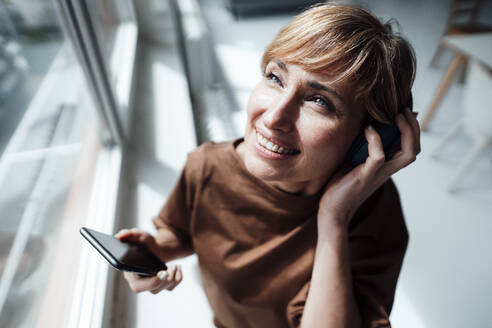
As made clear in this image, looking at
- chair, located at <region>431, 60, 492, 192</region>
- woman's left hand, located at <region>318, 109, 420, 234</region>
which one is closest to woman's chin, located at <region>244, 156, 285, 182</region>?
woman's left hand, located at <region>318, 109, 420, 234</region>

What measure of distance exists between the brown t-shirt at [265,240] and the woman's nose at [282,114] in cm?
20

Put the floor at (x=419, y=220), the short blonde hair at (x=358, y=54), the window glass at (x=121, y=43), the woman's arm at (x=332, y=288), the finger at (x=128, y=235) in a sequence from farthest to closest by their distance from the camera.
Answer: the window glass at (x=121, y=43) → the floor at (x=419, y=220) → the finger at (x=128, y=235) → the woman's arm at (x=332, y=288) → the short blonde hair at (x=358, y=54)

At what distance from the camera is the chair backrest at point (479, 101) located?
1756mm

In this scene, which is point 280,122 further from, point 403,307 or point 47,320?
point 403,307

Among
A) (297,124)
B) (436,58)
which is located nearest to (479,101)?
(297,124)

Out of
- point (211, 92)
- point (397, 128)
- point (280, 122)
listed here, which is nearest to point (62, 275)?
point (280, 122)

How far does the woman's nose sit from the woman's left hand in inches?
6.3

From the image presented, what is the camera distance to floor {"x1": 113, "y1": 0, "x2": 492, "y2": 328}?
3.34 feet

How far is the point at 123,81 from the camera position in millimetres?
1653

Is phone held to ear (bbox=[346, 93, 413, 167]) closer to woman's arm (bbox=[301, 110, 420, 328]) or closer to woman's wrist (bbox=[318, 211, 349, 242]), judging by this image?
woman's arm (bbox=[301, 110, 420, 328])

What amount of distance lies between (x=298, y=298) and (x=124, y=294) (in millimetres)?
550

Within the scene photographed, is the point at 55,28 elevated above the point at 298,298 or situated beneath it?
elevated above

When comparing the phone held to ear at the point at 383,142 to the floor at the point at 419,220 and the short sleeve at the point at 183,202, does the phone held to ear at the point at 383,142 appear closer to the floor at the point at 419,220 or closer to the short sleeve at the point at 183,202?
the floor at the point at 419,220

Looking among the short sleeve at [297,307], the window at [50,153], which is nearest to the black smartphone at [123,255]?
the window at [50,153]
